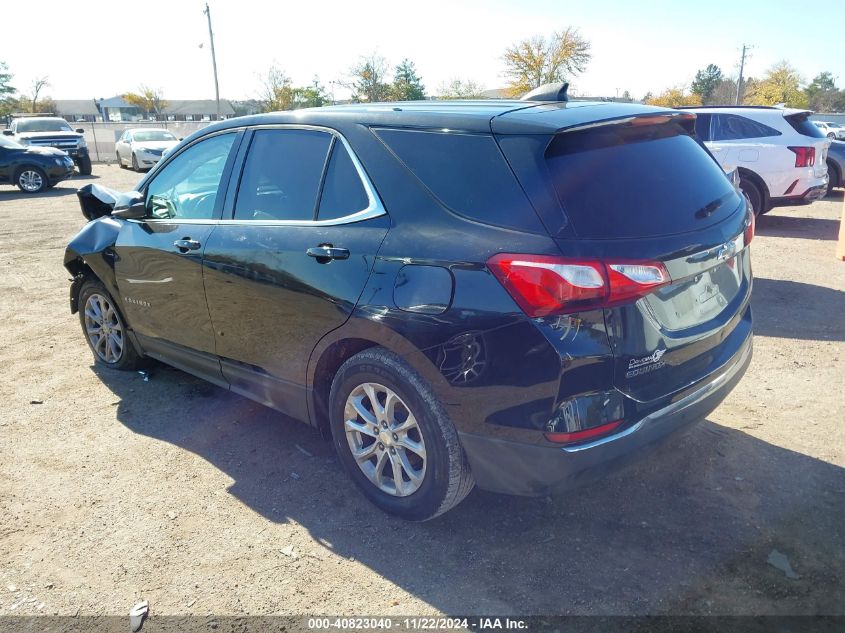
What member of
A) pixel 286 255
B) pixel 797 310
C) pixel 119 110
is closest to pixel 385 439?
pixel 286 255

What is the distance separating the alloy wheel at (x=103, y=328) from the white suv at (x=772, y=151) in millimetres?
8886

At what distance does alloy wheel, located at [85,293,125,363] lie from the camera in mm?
4910

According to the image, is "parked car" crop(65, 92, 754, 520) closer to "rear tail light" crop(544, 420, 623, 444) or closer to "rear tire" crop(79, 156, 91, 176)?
"rear tail light" crop(544, 420, 623, 444)

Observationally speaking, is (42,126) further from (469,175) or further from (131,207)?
(469,175)

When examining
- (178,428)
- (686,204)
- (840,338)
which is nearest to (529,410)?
(686,204)

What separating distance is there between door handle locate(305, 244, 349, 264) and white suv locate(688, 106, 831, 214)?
29.1ft

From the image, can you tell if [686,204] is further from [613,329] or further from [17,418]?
[17,418]

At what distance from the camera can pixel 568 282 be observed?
239cm

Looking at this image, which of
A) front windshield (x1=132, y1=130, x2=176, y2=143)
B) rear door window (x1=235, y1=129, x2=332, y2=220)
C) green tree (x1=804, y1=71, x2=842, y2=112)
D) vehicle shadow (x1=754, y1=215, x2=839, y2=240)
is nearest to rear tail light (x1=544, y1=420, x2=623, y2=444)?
rear door window (x1=235, y1=129, x2=332, y2=220)

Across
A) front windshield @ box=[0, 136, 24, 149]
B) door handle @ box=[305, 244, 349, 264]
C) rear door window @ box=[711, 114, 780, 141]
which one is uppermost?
front windshield @ box=[0, 136, 24, 149]

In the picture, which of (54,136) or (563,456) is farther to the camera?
(54,136)

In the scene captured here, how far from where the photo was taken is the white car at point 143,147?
909 inches

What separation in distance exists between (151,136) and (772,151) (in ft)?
71.5

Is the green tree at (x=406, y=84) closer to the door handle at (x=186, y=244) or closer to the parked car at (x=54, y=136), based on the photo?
the parked car at (x=54, y=136)
